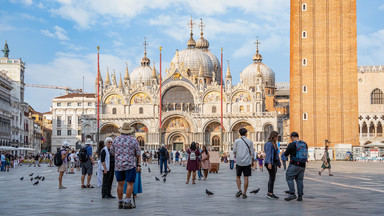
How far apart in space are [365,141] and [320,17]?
23783mm

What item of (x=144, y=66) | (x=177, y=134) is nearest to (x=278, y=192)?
(x=177, y=134)

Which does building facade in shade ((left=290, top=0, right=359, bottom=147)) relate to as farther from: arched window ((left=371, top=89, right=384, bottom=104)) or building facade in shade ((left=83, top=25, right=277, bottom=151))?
arched window ((left=371, top=89, right=384, bottom=104))

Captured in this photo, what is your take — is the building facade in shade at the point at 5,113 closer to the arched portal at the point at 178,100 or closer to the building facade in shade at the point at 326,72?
the arched portal at the point at 178,100

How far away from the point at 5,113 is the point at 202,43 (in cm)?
3937

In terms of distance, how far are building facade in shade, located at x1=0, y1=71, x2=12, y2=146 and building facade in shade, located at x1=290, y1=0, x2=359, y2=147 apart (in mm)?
31067

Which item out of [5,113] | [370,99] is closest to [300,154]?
[5,113]

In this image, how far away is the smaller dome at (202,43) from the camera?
8881cm

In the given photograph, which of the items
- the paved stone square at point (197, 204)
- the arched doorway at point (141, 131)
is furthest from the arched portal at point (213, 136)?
the paved stone square at point (197, 204)

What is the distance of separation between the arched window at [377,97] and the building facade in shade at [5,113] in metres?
→ 45.3

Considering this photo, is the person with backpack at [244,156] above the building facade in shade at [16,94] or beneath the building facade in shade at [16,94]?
beneath

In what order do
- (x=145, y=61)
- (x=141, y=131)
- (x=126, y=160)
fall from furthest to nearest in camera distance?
(x=145, y=61) → (x=141, y=131) → (x=126, y=160)

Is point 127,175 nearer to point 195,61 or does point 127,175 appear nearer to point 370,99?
point 370,99

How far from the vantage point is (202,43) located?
89062 mm

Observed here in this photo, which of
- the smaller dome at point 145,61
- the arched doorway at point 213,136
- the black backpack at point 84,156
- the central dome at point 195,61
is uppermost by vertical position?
the smaller dome at point 145,61
